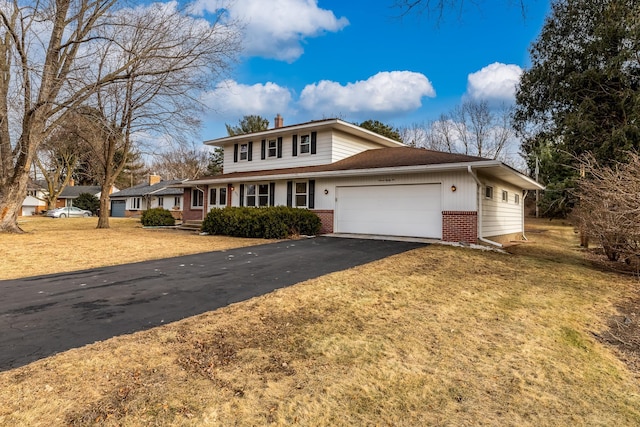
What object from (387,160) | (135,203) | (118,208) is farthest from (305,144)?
(118,208)

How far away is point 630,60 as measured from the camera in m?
11.0

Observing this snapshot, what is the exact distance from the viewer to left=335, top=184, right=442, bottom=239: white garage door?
1211 centimetres

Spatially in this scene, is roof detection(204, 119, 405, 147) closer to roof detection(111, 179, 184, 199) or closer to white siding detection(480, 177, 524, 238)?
white siding detection(480, 177, 524, 238)

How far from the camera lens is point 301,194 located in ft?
50.6

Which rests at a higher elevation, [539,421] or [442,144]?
[442,144]

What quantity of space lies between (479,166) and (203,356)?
9928mm

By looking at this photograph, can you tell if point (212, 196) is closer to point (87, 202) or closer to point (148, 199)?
point (148, 199)

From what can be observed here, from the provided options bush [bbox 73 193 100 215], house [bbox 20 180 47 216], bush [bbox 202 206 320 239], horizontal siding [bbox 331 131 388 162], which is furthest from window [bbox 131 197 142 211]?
horizontal siding [bbox 331 131 388 162]

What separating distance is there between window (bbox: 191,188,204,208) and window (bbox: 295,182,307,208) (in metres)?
7.08

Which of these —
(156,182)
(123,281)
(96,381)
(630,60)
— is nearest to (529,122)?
(630,60)

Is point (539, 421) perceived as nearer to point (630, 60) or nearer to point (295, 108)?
point (630, 60)

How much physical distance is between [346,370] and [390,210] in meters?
10.3

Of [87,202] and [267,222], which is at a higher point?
[87,202]

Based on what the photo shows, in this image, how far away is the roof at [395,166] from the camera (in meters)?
11.1
